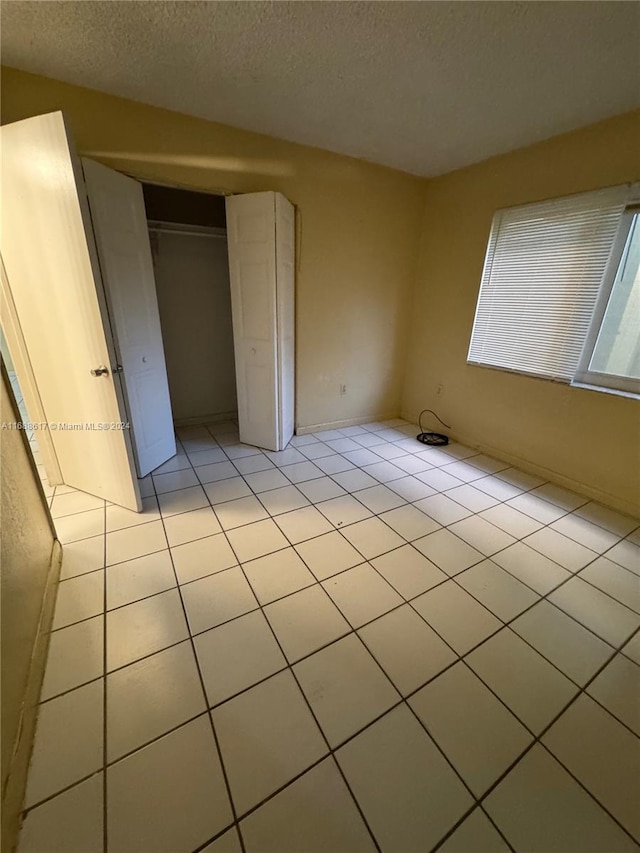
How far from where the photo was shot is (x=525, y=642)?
4.88ft

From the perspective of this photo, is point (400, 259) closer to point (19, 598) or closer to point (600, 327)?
point (600, 327)

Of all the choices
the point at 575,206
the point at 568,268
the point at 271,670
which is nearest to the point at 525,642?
the point at 271,670

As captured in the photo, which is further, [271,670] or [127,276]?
[127,276]

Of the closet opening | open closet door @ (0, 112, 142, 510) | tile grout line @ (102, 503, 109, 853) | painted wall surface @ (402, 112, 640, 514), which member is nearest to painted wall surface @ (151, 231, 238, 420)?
the closet opening

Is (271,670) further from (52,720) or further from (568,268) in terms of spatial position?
(568,268)

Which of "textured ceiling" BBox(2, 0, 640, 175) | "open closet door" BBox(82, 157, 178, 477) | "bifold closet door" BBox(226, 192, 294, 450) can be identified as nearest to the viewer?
"textured ceiling" BBox(2, 0, 640, 175)

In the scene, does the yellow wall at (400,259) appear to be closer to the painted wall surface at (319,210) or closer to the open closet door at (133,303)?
the painted wall surface at (319,210)

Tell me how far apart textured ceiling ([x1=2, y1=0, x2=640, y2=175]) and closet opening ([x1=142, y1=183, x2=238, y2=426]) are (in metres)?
1.08

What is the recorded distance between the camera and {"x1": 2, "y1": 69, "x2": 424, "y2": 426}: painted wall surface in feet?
7.13

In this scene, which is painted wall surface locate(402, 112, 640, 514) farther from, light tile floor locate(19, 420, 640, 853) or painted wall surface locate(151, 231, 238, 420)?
painted wall surface locate(151, 231, 238, 420)

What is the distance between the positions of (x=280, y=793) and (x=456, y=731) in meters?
0.62

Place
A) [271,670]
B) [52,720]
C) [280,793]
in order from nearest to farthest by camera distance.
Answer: [280,793] < [52,720] < [271,670]

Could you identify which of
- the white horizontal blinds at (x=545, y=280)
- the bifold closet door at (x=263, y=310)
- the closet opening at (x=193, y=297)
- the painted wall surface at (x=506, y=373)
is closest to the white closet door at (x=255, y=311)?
the bifold closet door at (x=263, y=310)

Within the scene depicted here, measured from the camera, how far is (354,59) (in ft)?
5.84
